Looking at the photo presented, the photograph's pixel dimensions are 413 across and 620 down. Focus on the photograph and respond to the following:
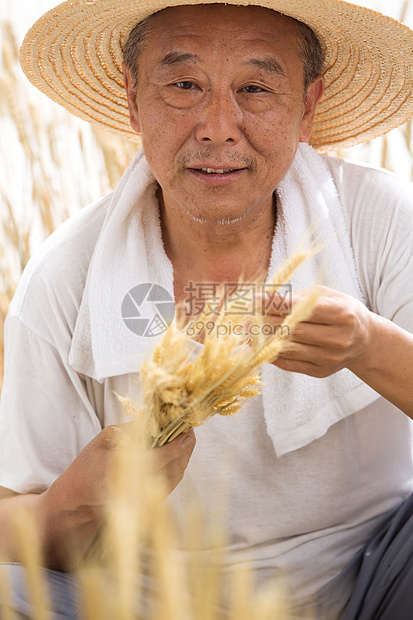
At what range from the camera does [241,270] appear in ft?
5.18

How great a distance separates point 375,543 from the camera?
5.00 feet

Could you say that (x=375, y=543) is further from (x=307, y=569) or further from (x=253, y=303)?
(x=253, y=303)

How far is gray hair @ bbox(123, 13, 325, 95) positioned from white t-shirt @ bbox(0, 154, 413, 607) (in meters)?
0.31

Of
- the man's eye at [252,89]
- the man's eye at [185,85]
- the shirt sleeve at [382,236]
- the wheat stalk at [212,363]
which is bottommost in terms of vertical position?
the wheat stalk at [212,363]

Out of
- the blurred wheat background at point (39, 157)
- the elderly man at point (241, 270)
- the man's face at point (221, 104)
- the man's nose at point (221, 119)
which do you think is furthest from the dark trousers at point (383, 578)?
the blurred wheat background at point (39, 157)

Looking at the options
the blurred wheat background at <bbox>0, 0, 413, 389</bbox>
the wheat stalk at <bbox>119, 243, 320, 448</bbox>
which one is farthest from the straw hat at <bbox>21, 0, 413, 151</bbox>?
the wheat stalk at <bbox>119, 243, 320, 448</bbox>

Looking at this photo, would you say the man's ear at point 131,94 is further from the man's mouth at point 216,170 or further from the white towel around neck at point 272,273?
the man's mouth at point 216,170

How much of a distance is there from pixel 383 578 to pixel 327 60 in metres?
1.09

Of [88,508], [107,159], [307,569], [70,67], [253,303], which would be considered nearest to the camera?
[253,303]

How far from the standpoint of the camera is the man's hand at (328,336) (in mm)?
1025

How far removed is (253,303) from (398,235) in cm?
71

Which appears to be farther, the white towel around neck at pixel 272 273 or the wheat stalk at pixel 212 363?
the white towel around neck at pixel 272 273

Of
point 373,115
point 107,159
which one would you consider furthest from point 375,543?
point 107,159

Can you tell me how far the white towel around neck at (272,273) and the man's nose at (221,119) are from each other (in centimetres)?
29
